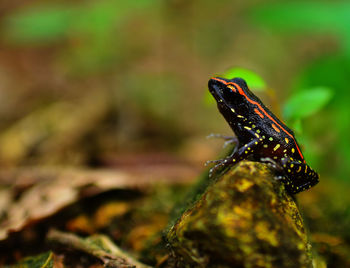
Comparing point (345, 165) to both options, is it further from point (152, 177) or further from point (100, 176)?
point (100, 176)

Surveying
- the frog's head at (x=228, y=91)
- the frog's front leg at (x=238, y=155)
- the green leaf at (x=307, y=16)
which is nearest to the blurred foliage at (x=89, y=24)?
the green leaf at (x=307, y=16)

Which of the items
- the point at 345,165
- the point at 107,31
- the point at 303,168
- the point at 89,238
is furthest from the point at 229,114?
the point at 107,31

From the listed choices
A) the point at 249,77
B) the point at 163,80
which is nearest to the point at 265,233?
the point at 249,77

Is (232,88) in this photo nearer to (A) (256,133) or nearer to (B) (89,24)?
(A) (256,133)

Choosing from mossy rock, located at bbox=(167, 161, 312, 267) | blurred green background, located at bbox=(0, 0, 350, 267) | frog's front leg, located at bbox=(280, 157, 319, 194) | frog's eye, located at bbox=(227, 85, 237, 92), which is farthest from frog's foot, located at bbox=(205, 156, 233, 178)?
blurred green background, located at bbox=(0, 0, 350, 267)

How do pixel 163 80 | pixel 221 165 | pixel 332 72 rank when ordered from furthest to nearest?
pixel 163 80, pixel 332 72, pixel 221 165
